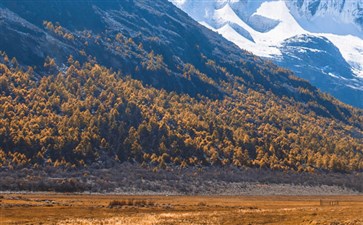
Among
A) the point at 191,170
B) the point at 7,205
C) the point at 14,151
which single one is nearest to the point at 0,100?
the point at 14,151

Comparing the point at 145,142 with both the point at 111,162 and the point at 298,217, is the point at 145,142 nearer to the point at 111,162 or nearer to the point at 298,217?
the point at 111,162

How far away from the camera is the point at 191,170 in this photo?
165 m

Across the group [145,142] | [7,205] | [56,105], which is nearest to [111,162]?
[145,142]

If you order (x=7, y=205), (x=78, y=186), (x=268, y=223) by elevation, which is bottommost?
(x=78, y=186)

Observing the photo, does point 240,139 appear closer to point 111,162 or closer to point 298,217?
point 111,162

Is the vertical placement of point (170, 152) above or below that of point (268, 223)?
below

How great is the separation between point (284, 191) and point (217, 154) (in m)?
28.8

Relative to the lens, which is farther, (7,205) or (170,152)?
(170,152)

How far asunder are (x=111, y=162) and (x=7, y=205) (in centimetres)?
7846

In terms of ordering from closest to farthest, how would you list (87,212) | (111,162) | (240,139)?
(87,212)
(111,162)
(240,139)

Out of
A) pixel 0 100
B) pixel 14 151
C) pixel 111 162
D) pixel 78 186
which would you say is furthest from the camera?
pixel 0 100

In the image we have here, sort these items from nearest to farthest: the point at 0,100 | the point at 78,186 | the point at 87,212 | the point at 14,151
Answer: the point at 87,212
the point at 78,186
the point at 14,151
the point at 0,100

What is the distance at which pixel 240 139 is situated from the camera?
199 meters

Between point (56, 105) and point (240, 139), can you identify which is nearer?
point (56, 105)
